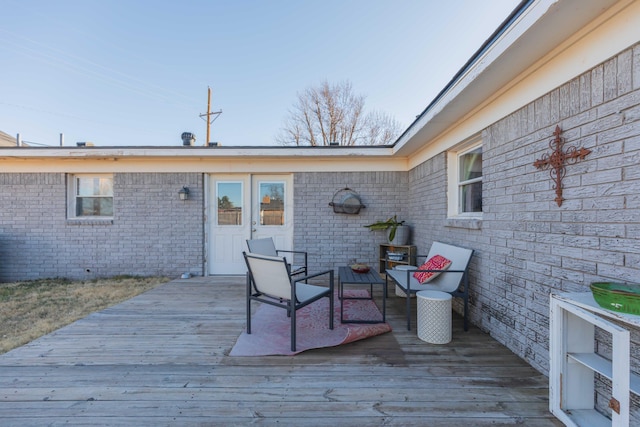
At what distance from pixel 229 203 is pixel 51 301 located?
3022mm

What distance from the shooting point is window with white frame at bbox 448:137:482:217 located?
11.0 ft

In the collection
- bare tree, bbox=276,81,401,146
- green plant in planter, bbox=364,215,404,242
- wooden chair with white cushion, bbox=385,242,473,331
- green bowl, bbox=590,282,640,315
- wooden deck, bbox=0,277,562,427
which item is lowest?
wooden deck, bbox=0,277,562,427

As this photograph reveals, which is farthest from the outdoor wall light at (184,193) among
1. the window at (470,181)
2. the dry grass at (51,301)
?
the window at (470,181)

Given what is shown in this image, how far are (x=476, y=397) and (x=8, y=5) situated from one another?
33.1 ft

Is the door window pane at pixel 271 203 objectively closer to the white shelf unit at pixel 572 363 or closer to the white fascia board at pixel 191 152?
the white fascia board at pixel 191 152

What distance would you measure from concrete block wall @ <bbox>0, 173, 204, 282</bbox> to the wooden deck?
2.56m

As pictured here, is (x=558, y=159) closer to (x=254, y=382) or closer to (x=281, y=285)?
(x=281, y=285)

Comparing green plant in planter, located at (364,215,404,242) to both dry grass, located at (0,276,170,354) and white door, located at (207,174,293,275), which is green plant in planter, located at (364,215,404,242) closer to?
white door, located at (207,174,293,275)

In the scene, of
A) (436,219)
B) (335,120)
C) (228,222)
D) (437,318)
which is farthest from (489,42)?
(335,120)

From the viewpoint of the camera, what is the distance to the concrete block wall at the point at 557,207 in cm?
158

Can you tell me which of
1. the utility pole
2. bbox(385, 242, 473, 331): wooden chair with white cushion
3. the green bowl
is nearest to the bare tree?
the utility pole

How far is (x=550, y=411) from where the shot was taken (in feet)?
5.62

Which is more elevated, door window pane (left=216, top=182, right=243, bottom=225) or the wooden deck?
door window pane (left=216, top=182, right=243, bottom=225)

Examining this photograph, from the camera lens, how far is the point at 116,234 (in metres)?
5.45
